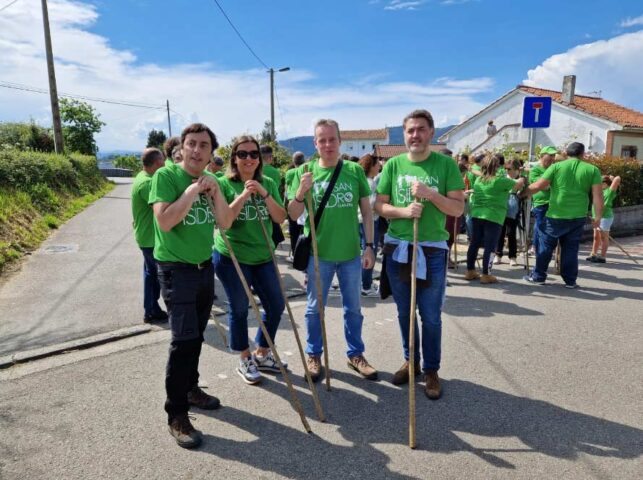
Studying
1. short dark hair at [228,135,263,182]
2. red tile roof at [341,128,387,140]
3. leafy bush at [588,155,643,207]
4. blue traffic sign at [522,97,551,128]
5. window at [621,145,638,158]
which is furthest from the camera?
red tile roof at [341,128,387,140]

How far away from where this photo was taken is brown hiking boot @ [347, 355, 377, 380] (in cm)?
373

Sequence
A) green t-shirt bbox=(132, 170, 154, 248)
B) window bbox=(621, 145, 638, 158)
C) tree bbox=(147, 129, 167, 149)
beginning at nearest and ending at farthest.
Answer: green t-shirt bbox=(132, 170, 154, 248)
window bbox=(621, 145, 638, 158)
tree bbox=(147, 129, 167, 149)

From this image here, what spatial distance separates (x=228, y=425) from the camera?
3.10 metres

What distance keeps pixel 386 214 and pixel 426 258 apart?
1.51 ft

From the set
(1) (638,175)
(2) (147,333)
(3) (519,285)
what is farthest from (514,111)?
(2) (147,333)

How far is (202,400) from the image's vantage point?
3318 millimetres

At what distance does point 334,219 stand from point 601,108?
28.9m

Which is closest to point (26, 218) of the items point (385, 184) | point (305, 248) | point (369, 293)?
point (369, 293)

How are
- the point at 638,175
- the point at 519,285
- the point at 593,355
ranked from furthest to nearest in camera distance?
1. the point at 638,175
2. the point at 519,285
3. the point at 593,355

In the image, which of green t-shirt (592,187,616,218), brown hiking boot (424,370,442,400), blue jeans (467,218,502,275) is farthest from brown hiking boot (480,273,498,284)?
brown hiking boot (424,370,442,400)

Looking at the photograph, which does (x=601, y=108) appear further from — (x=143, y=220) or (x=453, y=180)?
(x=143, y=220)

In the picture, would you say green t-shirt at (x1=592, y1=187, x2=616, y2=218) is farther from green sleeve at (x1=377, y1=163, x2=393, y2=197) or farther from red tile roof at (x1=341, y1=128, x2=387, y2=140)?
red tile roof at (x1=341, y1=128, x2=387, y2=140)

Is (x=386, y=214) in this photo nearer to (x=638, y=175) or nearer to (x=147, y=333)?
(x=147, y=333)

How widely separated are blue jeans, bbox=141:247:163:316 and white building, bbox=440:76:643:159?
17208mm
